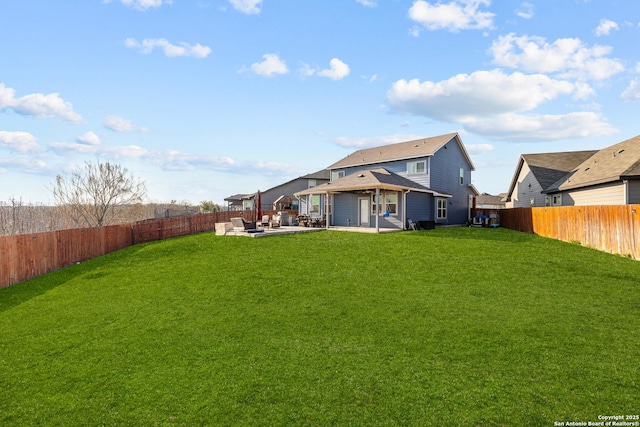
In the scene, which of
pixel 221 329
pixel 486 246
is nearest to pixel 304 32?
pixel 486 246

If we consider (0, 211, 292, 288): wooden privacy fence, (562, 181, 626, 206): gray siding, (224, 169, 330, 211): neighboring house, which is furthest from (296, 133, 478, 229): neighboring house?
(224, 169, 330, 211): neighboring house

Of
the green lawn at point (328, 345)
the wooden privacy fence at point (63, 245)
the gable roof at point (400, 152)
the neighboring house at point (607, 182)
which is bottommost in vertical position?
the green lawn at point (328, 345)

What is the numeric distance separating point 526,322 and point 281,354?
511cm

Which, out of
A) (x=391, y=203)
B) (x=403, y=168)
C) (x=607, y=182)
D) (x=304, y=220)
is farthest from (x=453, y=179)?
(x=304, y=220)

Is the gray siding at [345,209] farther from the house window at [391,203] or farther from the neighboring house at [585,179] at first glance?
the neighboring house at [585,179]

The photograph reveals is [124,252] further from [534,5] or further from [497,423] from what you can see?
[534,5]

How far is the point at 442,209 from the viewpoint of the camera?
1053 inches

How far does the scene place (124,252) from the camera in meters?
16.8

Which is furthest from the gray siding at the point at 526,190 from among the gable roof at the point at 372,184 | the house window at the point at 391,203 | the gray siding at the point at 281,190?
the gray siding at the point at 281,190

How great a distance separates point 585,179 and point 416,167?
1077 centimetres

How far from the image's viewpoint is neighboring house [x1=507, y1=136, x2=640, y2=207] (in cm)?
1695

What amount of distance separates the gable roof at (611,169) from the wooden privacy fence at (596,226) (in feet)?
10.2

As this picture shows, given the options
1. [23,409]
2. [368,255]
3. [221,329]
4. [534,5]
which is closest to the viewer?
[23,409]

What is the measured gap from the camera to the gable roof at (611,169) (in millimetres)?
16953
